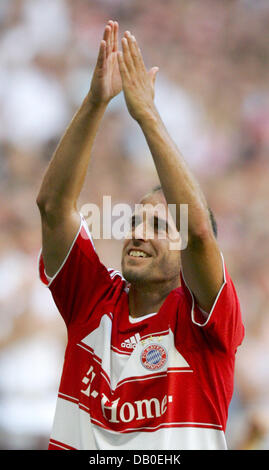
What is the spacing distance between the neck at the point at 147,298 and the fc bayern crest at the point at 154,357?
169mm

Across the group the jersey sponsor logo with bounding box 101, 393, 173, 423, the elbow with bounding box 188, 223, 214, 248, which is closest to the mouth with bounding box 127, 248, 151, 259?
the elbow with bounding box 188, 223, 214, 248

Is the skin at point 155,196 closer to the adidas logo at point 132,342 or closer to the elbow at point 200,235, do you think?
the elbow at point 200,235

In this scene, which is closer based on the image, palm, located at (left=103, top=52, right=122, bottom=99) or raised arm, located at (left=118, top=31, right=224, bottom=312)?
raised arm, located at (left=118, top=31, right=224, bottom=312)

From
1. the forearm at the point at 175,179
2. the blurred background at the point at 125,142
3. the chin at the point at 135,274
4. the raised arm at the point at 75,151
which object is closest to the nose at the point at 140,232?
the chin at the point at 135,274

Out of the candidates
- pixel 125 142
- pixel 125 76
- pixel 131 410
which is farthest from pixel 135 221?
pixel 125 142

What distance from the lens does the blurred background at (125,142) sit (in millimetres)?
4121

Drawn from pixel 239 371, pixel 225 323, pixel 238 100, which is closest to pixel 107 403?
pixel 225 323

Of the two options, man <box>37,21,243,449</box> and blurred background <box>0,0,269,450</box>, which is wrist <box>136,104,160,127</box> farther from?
blurred background <box>0,0,269,450</box>

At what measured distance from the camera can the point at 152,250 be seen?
213cm

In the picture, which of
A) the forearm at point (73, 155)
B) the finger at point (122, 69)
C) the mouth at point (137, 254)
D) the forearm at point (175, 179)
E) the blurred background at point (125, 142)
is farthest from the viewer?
the blurred background at point (125, 142)

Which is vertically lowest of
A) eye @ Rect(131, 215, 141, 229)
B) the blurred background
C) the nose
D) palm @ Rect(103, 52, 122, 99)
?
the nose

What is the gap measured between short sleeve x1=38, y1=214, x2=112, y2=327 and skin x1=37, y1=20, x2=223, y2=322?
0.03 meters

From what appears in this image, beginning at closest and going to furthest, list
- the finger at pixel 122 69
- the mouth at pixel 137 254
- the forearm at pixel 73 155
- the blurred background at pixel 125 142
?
the finger at pixel 122 69 < the forearm at pixel 73 155 < the mouth at pixel 137 254 < the blurred background at pixel 125 142

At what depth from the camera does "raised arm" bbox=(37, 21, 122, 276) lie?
1991 millimetres
